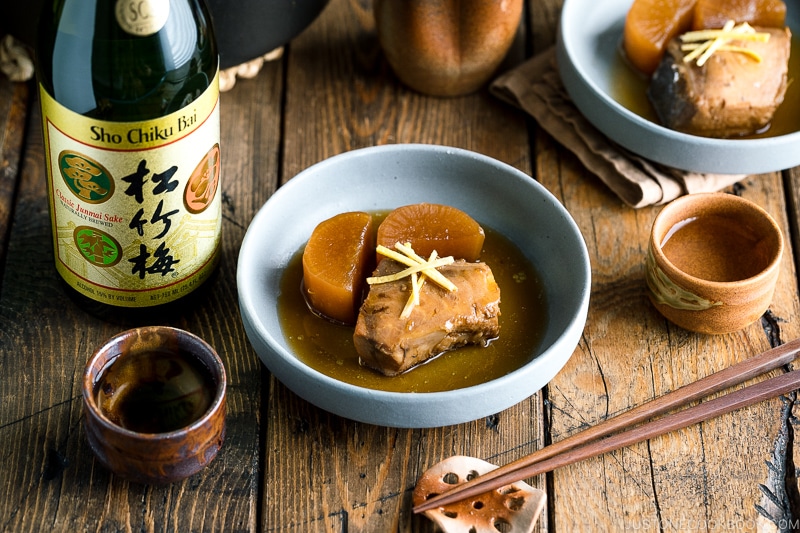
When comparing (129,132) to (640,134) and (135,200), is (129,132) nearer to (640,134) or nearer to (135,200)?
(135,200)

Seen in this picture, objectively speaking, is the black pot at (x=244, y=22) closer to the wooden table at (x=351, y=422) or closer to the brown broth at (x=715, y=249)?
the wooden table at (x=351, y=422)

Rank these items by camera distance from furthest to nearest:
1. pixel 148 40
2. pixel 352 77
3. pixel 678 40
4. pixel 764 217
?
pixel 352 77 < pixel 678 40 < pixel 764 217 < pixel 148 40

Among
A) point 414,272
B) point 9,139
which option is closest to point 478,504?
point 414,272

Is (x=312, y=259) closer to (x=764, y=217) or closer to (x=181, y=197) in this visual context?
(x=181, y=197)

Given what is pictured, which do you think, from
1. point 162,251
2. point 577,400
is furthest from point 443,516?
point 162,251

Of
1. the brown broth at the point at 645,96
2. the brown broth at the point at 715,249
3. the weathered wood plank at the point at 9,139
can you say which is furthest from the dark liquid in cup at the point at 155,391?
the brown broth at the point at 645,96
